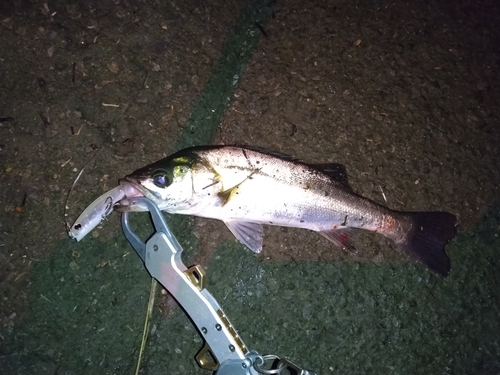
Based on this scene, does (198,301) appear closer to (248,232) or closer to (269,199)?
(248,232)

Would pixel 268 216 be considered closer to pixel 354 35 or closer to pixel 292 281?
pixel 292 281

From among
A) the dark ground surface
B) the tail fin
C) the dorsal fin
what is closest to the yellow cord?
the dark ground surface

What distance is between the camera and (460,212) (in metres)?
3.48

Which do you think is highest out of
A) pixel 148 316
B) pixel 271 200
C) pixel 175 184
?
pixel 175 184

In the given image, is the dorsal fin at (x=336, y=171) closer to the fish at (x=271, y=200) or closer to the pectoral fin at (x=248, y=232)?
the fish at (x=271, y=200)

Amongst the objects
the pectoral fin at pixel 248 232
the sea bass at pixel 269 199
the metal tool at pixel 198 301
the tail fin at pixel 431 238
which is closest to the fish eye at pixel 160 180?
the sea bass at pixel 269 199

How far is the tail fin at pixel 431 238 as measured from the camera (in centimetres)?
306

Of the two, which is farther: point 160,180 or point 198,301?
point 160,180

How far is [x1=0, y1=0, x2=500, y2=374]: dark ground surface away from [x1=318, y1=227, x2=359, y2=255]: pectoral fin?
0.47 feet

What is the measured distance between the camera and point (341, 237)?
2.98 metres

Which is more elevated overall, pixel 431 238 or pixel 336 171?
pixel 336 171

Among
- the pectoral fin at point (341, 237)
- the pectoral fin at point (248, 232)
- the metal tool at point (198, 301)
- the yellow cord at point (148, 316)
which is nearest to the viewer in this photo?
the metal tool at point (198, 301)

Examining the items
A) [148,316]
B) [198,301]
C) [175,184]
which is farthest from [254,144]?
[148,316]

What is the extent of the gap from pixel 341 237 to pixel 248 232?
709 millimetres
